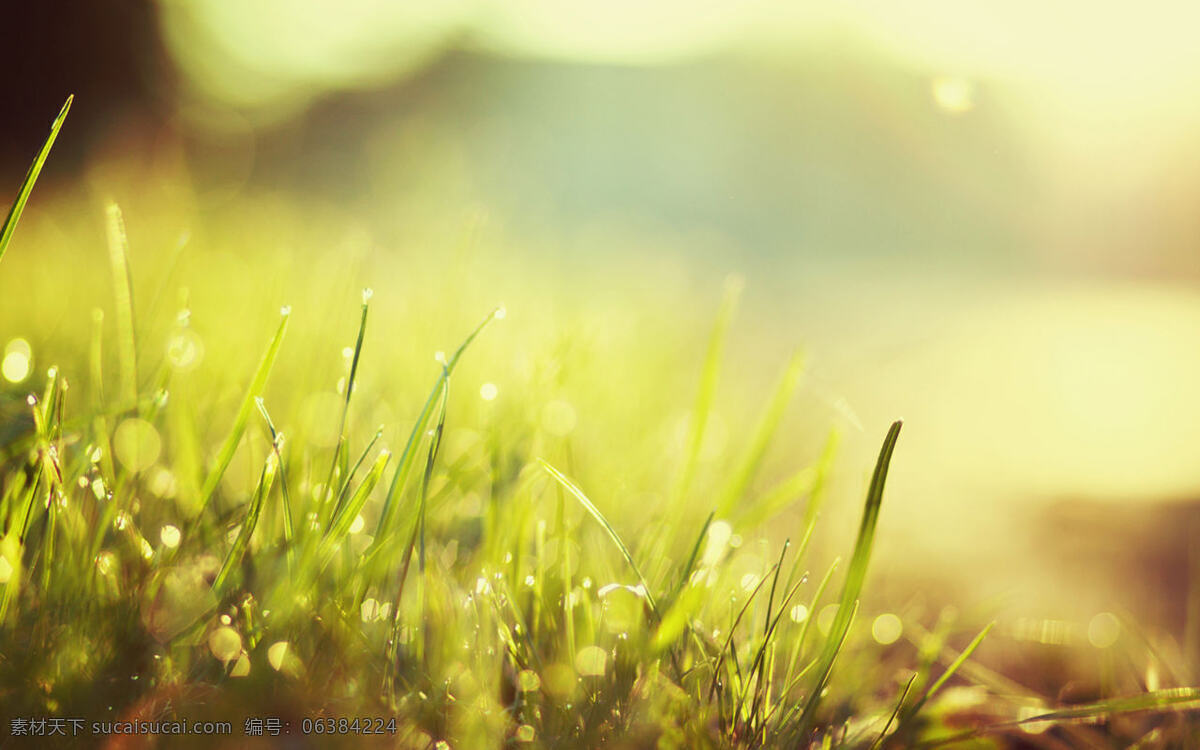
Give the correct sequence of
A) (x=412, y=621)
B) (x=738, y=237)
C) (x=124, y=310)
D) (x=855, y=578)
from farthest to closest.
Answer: (x=738, y=237)
(x=124, y=310)
(x=412, y=621)
(x=855, y=578)

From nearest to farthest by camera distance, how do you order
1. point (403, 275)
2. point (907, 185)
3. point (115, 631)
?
point (115, 631) → point (403, 275) → point (907, 185)

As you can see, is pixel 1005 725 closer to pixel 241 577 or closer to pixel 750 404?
pixel 241 577

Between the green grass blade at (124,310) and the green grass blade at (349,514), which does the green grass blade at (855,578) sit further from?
the green grass blade at (124,310)

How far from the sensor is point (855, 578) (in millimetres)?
580

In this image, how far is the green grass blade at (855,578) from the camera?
56 cm

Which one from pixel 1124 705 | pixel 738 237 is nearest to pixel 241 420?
pixel 1124 705

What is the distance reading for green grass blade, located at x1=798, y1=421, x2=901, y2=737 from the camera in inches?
22.1

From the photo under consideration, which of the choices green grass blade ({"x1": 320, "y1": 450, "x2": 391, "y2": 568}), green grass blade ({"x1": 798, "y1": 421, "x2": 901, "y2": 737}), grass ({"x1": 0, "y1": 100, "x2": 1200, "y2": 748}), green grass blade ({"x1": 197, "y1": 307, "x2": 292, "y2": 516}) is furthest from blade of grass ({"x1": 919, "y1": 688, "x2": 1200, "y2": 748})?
green grass blade ({"x1": 197, "y1": 307, "x2": 292, "y2": 516})

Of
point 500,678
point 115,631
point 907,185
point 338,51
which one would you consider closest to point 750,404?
point 500,678

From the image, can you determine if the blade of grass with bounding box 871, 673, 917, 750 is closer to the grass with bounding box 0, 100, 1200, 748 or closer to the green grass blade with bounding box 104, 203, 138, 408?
the grass with bounding box 0, 100, 1200, 748

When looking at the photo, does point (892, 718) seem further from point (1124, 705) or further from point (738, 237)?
point (738, 237)

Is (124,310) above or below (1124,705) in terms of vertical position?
above

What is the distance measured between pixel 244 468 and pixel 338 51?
519 centimetres

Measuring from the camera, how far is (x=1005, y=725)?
2.12 ft
